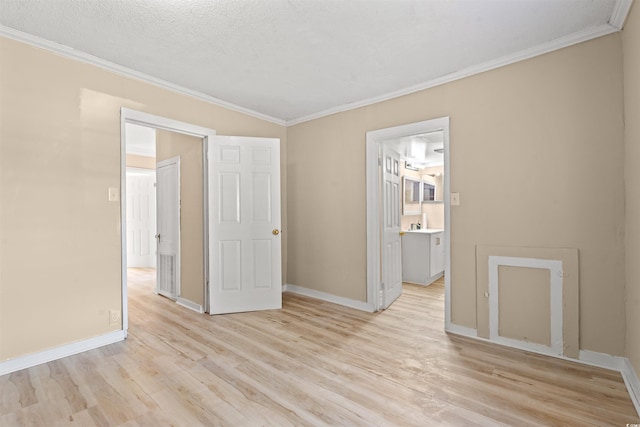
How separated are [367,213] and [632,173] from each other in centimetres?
228

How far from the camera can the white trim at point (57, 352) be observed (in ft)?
7.50

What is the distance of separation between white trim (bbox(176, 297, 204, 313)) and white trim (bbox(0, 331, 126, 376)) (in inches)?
36.7

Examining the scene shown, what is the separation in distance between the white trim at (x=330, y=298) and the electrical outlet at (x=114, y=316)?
7.33 feet

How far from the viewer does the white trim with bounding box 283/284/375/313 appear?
375 centimetres

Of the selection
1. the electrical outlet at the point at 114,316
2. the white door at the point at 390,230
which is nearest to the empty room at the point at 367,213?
the electrical outlet at the point at 114,316

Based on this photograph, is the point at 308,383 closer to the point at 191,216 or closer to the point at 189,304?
the point at 189,304

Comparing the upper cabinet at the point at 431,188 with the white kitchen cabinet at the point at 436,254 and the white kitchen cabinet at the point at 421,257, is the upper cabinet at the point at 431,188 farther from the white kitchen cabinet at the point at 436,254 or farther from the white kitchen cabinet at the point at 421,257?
the white kitchen cabinet at the point at 421,257

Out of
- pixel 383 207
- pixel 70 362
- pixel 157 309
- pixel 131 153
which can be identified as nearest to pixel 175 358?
pixel 70 362

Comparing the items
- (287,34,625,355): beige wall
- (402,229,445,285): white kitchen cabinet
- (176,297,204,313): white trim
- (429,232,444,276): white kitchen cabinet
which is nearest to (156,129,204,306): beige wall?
(176,297,204,313): white trim

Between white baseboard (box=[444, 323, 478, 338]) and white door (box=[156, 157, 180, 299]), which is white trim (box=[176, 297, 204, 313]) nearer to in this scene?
white door (box=[156, 157, 180, 299])

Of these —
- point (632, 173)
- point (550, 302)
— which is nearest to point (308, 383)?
point (550, 302)

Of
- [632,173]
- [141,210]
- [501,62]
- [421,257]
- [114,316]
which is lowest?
[114,316]

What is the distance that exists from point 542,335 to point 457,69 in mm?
2478

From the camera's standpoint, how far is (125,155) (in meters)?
2.95
